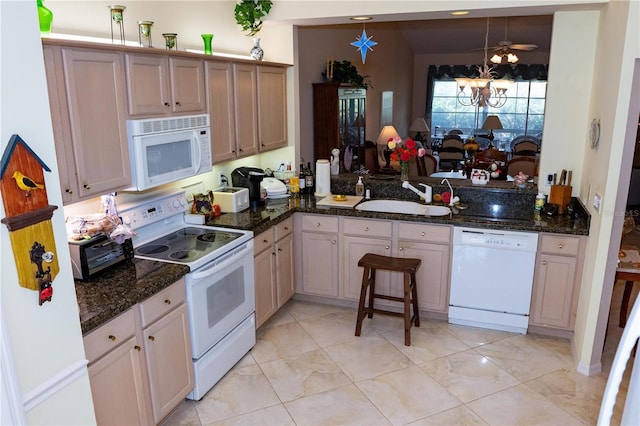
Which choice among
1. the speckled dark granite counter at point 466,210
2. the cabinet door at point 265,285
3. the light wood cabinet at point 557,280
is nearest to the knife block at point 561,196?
the speckled dark granite counter at point 466,210

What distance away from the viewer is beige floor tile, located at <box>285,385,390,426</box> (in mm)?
2818

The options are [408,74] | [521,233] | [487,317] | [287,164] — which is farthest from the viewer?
[408,74]

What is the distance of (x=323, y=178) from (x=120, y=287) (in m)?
2.36

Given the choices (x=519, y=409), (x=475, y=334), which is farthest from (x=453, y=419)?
(x=475, y=334)

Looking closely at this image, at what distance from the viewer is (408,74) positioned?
10.6 meters

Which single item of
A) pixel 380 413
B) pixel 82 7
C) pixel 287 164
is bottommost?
pixel 380 413

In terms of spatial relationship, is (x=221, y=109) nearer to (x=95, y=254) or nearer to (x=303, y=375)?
(x=95, y=254)

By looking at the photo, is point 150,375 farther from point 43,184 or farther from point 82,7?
point 82,7

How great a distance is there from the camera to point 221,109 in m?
3.54

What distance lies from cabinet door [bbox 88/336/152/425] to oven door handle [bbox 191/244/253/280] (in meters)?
0.54

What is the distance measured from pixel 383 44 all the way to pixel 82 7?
6.45 meters

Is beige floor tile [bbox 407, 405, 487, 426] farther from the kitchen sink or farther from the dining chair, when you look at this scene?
the dining chair

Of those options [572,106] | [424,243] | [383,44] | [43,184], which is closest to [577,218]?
[572,106]

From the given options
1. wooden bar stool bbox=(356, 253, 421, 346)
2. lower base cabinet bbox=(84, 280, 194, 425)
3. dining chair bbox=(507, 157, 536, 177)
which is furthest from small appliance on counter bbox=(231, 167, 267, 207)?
dining chair bbox=(507, 157, 536, 177)
